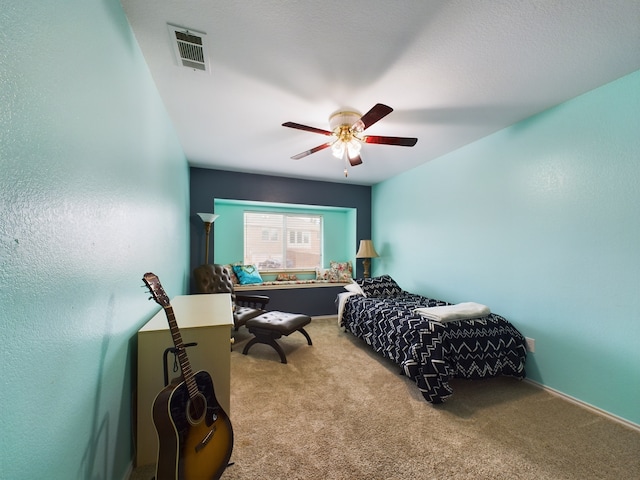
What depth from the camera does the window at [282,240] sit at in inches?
187

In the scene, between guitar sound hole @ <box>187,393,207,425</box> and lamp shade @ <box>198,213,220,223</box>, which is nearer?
guitar sound hole @ <box>187,393,207,425</box>

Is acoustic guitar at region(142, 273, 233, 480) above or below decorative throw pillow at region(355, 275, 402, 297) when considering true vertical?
below

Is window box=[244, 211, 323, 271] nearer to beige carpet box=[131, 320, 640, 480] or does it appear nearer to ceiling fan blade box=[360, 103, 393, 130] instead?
beige carpet box=[131, 320, 640, 480]

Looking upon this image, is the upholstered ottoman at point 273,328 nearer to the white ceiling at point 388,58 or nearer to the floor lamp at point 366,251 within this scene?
the floor lamp at point 366,251

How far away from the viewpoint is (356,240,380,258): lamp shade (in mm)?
4529

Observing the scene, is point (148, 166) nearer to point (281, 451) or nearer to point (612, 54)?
point (281, 451)

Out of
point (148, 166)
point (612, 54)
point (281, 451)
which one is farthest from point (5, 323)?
point (612, 54)

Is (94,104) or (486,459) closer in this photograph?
(94,104)

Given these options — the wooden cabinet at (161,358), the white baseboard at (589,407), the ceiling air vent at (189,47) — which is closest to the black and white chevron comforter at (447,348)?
the white baseboard at (589,407)

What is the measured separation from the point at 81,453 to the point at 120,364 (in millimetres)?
402

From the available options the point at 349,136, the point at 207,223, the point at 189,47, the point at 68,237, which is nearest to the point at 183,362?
the point at 68,237

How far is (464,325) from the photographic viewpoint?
7.50ft

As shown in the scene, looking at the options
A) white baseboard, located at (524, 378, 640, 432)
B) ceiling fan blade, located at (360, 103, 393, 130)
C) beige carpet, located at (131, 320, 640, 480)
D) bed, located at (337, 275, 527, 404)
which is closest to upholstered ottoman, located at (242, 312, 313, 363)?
beige carpet, located at (131, 320, 640, 480)

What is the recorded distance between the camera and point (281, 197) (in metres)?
4.37
